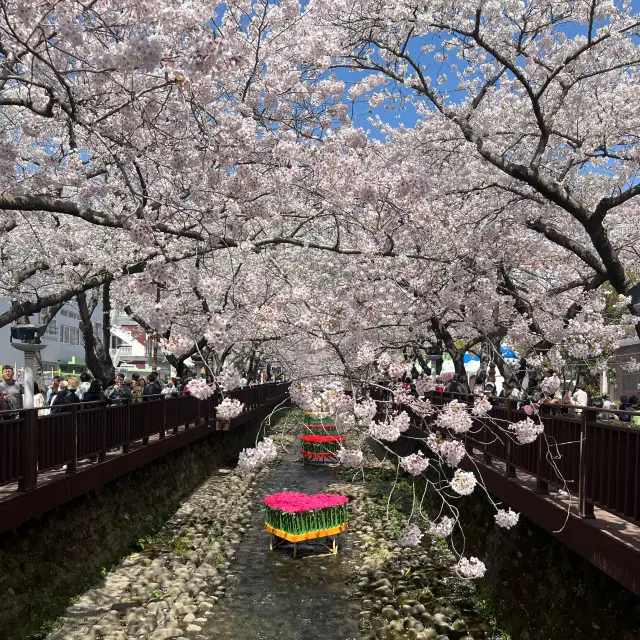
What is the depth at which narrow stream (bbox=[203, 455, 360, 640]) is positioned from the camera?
946cm

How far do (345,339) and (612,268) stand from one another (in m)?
4.38

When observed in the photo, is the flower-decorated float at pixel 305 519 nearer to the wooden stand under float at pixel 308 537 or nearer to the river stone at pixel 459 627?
the wooden stand under float at pixel 308 537

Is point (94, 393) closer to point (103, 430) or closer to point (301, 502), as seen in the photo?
point (103, 430)

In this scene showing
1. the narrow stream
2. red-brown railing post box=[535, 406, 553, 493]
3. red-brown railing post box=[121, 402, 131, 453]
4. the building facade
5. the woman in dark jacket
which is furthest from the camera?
the building facade

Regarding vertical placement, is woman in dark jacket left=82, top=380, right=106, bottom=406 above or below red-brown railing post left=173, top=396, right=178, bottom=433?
above

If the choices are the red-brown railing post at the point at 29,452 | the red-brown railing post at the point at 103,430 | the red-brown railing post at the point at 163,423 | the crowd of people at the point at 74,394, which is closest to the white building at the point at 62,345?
the crowd of people at the point at 74,394

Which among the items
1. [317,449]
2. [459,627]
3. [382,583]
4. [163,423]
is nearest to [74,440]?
[382,583]

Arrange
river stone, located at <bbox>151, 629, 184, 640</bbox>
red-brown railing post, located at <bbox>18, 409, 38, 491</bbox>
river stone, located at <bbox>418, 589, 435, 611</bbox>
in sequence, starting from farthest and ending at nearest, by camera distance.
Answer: river stone, located at <bbox>418, 589, 435, 611</bbox> < river stone, located at <bbox>151, 629, 184, 640</bbox> < red-brown railing post, located at <bbox>18, 409, 38, 491</bbox>

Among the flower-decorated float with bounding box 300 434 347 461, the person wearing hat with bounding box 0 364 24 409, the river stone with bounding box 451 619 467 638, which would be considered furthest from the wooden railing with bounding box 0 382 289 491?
the flower-decorated float with bounding box 300 434 347 461

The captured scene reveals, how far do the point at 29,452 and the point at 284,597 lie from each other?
5011 mm

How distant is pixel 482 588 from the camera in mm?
10336

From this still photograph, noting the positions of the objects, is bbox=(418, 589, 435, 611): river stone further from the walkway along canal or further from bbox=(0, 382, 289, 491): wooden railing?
bbox=(0, 382, 289, 491): wooden railing

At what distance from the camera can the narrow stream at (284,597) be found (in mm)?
9461

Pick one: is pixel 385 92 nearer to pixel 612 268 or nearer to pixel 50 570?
pixel 612 268
